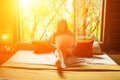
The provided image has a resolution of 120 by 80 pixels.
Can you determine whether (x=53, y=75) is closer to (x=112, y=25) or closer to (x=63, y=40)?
(x=63, y=40)

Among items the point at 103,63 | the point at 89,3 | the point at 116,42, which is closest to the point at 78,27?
the point at 89,3

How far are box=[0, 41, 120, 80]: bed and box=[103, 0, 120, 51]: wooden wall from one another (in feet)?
4.74

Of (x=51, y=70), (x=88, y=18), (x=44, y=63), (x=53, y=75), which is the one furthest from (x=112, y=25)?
(x=53, y=75)

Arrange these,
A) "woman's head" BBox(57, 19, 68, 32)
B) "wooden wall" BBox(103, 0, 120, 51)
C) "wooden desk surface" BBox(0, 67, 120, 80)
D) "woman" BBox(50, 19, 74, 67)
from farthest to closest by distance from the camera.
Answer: "wooden wall" BBox(103, 0, 120, 51)
"woman's head" BBox(57, 19, 68, 32)
"woman" BBox(50, 19, 74, 67)
"wooden desk surface" BBox(0, 67, 120, 80)

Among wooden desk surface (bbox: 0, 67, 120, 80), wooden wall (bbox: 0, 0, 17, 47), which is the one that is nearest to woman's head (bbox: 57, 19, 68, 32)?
wooden desk surface (bbox: 0, 67, 120, 80)

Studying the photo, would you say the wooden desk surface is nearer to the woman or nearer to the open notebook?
the open notebook

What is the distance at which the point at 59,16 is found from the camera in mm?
4906

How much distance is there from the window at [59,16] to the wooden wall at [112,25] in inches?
8.0

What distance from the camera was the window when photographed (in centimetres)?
489

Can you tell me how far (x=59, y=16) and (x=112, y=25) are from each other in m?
1.12

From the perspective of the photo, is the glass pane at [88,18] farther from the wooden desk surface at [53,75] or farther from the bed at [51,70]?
the wooden desk surface at [53,75]

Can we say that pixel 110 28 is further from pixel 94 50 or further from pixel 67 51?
A: pixel 67 51

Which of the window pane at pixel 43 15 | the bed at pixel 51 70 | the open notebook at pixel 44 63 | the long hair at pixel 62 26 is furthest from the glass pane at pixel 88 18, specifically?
the bed at pixel 51 70

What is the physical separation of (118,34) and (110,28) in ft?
0.68
